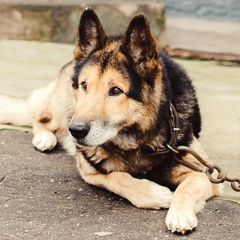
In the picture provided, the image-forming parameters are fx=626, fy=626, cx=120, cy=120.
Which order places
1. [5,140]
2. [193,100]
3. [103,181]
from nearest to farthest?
[103,181] → [193,100] → [5,140]

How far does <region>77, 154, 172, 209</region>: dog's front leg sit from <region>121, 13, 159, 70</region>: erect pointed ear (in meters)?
0.80

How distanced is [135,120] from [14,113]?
2205mm

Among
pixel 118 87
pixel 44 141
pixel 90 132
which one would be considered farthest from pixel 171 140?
pixel 44 141

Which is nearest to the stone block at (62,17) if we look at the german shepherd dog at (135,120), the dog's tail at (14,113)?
the dog's tail at (14,113)

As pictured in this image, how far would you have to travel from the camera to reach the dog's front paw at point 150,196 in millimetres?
4148

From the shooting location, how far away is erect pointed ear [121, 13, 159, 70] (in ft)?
13.2

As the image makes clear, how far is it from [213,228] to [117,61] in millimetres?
1247

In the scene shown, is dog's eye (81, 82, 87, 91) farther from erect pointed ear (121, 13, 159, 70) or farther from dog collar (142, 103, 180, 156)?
dog collar (142, 103, 180, 156)

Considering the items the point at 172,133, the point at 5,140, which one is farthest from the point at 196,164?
the point at 5,140

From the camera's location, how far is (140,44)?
13.5 feet

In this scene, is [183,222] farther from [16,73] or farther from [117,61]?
[16,73]

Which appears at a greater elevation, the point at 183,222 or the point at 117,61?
the point at 117,61

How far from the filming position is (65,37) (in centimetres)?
979

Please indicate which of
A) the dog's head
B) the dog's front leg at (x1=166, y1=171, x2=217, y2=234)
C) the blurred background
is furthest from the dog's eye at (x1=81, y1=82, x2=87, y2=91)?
the blurred background
